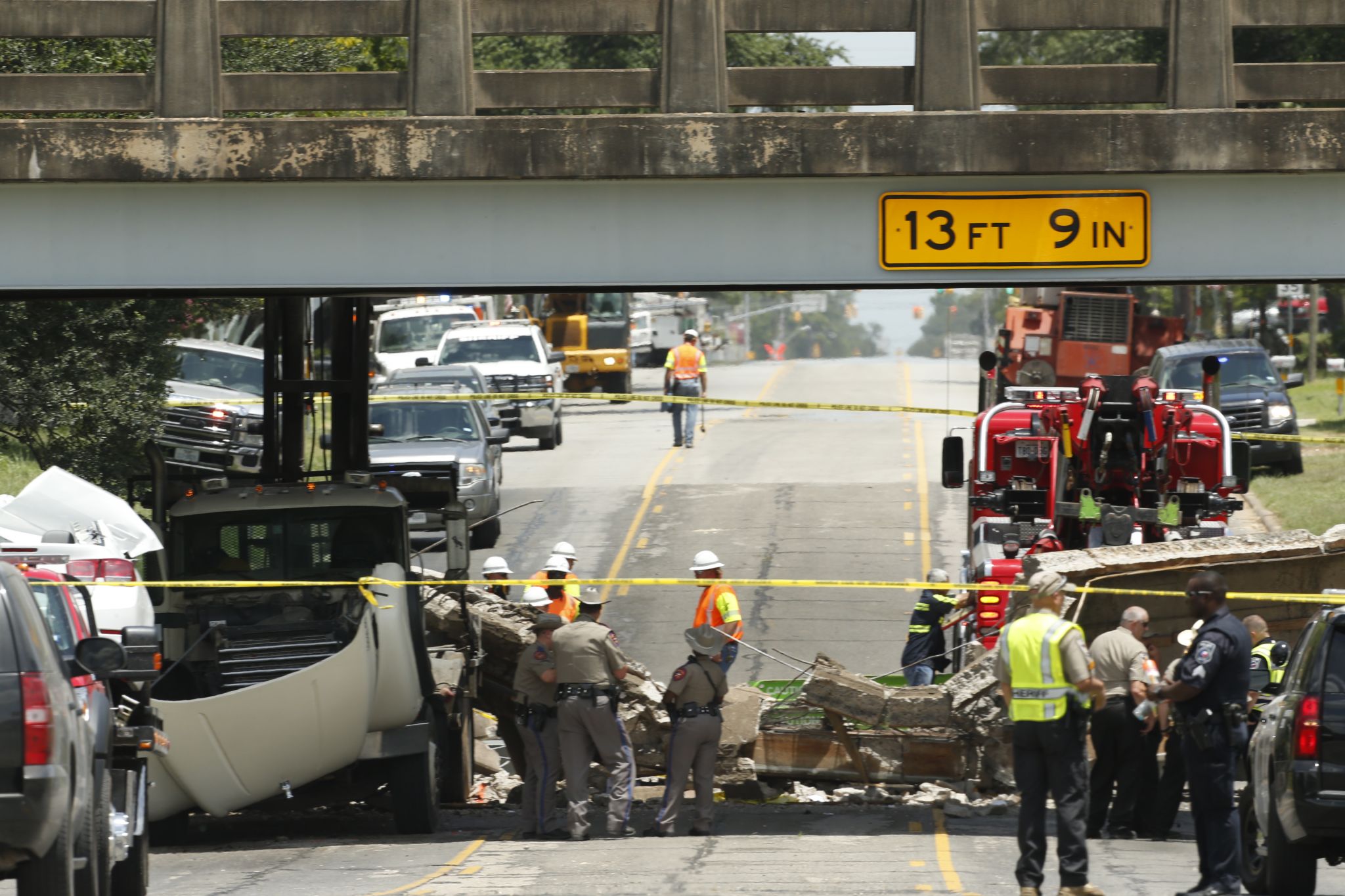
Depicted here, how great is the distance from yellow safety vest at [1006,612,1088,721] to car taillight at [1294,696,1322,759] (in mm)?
1243

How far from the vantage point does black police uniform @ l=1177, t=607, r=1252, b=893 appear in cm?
1066

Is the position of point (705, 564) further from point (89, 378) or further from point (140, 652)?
point (89, 378)

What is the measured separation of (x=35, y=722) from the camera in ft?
27.0

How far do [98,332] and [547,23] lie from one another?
12.6m

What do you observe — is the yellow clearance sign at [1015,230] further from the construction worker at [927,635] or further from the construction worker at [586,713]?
the construction worker at [927,635]

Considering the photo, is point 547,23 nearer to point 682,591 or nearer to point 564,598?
point 564,598

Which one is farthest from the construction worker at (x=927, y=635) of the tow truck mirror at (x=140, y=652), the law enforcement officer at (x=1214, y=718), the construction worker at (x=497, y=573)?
the tow truck mirror at (x=140, y=652)

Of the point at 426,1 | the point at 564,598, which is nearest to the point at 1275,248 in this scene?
the point at 426,1

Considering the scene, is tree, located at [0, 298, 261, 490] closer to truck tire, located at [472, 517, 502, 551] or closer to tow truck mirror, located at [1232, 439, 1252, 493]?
truck tire, located at [472, 517, 502, 551]

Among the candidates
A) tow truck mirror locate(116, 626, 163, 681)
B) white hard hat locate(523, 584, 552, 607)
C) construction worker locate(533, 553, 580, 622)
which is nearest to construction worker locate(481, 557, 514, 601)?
construction worker locate(533, 553, 580, 622)

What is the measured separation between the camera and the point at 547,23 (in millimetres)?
12633

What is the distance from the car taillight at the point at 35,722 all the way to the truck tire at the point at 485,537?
17.7 m

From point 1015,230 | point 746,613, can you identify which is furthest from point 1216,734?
point 746,613

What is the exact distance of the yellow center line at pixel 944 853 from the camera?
11617 millimetres
